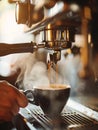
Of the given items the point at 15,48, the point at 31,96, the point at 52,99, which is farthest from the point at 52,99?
the point at 15,48

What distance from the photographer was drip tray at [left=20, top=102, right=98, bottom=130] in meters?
0.81

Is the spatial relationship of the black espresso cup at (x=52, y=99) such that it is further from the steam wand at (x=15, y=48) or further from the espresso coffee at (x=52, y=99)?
the steam wand at (x=15, y=48)

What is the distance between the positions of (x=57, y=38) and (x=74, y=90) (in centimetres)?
67

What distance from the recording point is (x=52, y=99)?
36.7 inches

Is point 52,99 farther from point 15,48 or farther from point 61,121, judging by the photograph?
point 15,48

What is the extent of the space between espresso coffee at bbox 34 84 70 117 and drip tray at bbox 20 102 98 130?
3cm

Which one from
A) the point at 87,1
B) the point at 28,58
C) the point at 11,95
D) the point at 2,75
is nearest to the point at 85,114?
the point at 11,95

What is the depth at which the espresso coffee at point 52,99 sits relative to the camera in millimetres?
928

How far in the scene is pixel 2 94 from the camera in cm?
86

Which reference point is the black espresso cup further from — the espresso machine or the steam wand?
the steam wand

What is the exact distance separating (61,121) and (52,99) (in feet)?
0.31

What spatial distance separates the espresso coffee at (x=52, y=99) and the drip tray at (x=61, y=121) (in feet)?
0.08

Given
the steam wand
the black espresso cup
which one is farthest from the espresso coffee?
the steam wand

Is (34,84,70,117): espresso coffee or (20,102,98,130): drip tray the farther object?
(34,84,70,117): espresso coffee
